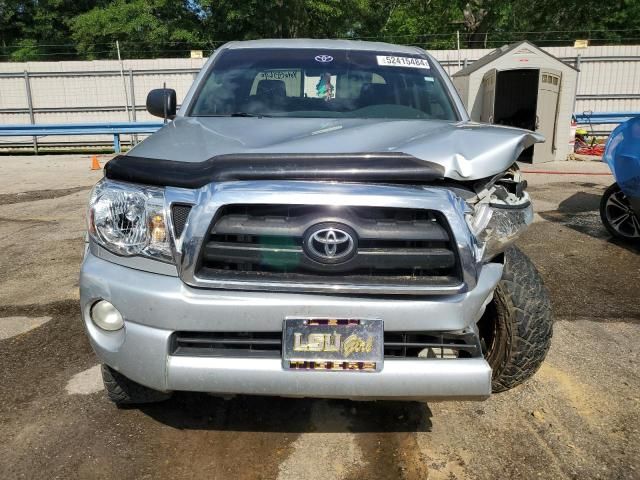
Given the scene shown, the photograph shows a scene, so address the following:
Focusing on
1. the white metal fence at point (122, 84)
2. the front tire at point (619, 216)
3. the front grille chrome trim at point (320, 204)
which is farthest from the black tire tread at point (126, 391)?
the white metal fence at point (122, 84)

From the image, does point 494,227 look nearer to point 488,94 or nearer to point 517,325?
point 517,325

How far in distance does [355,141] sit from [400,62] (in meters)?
1.69

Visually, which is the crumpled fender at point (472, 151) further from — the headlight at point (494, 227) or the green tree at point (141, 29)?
the green tree at point (141, 29)

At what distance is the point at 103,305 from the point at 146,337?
272 mm

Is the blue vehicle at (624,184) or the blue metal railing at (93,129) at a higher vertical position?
the blue vehicle at (624,184)

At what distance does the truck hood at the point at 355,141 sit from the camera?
7.19ft

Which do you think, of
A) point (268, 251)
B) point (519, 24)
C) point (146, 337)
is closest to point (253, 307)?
point (268, 251)

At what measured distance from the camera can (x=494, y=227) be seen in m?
2.21

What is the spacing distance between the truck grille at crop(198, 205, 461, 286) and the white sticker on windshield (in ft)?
6.45

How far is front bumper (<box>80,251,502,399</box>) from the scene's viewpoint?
2.05 meters

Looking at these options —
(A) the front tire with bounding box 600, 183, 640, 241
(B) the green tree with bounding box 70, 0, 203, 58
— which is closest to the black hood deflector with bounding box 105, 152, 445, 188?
(A) the front tire with bounding box 600, 183, 640, 241

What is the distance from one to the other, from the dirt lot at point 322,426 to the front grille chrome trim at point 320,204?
856 millimetres

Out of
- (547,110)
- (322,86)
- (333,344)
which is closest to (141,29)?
(547,110)

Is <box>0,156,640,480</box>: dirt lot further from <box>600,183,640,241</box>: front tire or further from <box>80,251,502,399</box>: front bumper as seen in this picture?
<box>600,183,640,241</box>: front tire
